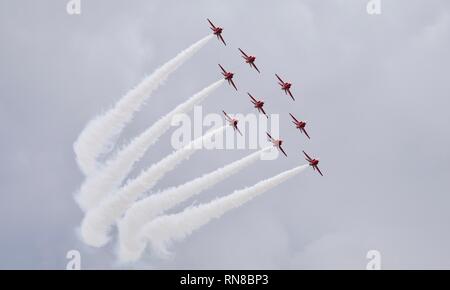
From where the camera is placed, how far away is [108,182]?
577 ft

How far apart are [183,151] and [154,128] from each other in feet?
15.3

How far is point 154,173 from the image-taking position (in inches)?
6845
